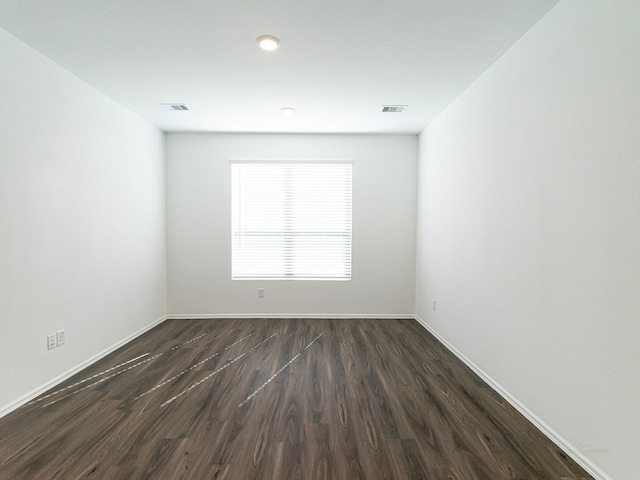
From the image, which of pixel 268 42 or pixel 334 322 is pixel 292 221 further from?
pixel 268 42

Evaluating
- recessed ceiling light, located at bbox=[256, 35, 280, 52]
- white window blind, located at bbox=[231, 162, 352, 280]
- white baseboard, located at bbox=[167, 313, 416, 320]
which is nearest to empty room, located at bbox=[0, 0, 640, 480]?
recessed ceiling light, located at bbox=[256, 35, 280, 52]

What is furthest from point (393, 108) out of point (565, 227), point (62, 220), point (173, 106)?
point (62, 220)

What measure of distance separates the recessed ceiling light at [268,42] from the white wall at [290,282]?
2.13 m

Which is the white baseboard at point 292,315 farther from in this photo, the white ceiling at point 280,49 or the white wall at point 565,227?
the white ceiling at point 280,49

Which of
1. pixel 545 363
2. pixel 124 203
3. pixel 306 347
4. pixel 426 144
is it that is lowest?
pixel 306 347

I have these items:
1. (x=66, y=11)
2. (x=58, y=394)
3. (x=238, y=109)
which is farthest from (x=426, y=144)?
(x=58, y=394)

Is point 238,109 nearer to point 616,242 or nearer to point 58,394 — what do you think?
point 58,394

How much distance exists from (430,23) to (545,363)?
7.53ft

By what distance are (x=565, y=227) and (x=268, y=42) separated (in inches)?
89.7

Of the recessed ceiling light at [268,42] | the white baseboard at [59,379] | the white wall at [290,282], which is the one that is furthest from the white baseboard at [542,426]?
the white baseboard at [59,379]

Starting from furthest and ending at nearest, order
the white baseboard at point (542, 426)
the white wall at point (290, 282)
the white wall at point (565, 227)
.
→ the white wall at point (290, 282)
the white baseboard at point (542, 426)
the white wall at point (565, 227)

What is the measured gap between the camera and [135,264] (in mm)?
3709

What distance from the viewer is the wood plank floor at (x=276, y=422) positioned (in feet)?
5.40

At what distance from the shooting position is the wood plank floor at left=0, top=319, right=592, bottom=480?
1.64m
